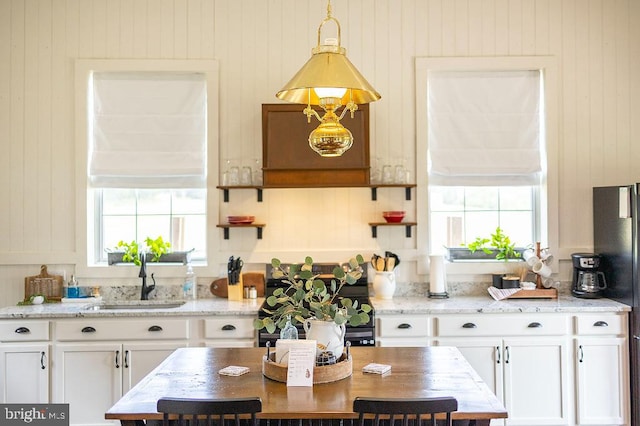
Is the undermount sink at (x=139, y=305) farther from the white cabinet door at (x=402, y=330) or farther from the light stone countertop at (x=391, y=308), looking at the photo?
the white cabinet door at (x=402, y=330)

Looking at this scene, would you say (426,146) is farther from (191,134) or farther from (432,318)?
(191,134)

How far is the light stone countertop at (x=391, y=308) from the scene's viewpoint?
4.16 metres

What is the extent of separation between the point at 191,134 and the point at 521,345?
2.85 m

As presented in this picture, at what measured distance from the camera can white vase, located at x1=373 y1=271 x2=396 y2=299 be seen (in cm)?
463

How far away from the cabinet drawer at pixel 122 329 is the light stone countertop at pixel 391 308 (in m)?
0.05

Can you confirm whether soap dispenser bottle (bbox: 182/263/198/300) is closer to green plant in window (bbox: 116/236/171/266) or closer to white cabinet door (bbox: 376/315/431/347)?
green plant in window (bbox: 116/236/171/266)

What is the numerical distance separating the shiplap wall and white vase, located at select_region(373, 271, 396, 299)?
263 millimetres

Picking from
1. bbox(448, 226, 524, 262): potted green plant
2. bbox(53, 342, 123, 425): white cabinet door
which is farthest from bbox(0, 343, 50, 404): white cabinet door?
bbox(448, 226, 524, 262): potted green plant

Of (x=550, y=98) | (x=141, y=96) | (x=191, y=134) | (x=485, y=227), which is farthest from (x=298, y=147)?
(x=550, y=98)

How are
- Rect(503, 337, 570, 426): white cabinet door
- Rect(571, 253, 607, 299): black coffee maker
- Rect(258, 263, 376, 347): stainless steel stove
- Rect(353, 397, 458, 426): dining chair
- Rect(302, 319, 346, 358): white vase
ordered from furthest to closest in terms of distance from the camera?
Rect(571, 253, 607, 299): black coffee maker
Rect(503, 337, 570, 426): white cabinet door
Rect(258, 263, 376, 347): stainless steel stove
Rect(302, 319, 346, 358): white vase
Rect(353, 397, 458, 426): dining chair

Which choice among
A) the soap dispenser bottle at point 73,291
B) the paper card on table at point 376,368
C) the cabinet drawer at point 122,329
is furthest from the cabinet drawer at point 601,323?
the soap dispenser bottle at point 73,291

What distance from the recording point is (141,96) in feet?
15.9

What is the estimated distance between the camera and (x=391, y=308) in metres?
4.22

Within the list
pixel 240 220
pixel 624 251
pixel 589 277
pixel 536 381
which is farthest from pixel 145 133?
pixel 624 251
